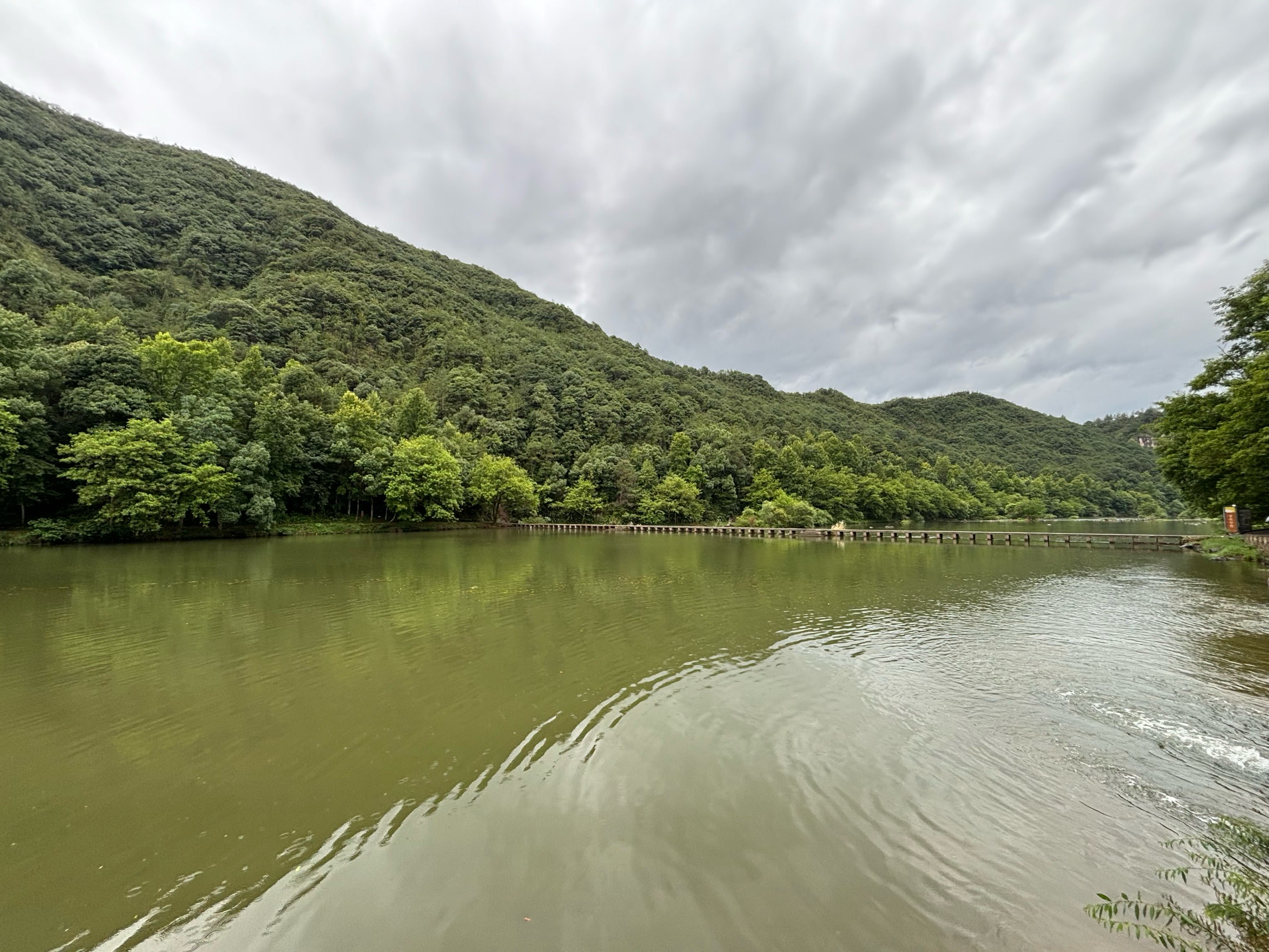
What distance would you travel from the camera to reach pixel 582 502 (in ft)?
222

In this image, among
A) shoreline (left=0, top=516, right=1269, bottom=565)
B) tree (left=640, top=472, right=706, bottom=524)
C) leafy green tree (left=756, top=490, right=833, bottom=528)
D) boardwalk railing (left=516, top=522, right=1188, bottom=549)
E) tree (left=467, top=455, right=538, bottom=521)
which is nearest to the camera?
shoreline (left=0, top=516, right=1269, bottom=565)

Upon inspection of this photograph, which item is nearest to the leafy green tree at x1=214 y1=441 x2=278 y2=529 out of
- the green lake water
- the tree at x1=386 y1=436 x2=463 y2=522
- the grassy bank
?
the grassy bank

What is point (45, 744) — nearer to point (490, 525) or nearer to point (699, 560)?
point (699, 560)

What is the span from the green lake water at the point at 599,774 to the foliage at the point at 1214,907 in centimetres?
19

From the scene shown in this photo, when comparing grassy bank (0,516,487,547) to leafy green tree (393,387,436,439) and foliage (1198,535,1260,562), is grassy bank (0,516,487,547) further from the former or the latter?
foliage (1198,535,1260,562)

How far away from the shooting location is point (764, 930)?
3426mm

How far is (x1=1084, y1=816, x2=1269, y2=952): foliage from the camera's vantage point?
3.34m

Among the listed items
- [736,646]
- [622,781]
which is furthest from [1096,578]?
[622,781]

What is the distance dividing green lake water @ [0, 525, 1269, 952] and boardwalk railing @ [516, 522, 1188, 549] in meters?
30.9

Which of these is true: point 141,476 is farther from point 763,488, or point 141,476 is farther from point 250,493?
point 763,488

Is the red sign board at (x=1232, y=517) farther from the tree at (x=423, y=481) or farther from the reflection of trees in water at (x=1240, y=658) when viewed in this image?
the tree at (x=423, y=481)

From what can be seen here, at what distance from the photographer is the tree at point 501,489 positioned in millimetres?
59844

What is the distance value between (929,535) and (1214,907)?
4593 cm

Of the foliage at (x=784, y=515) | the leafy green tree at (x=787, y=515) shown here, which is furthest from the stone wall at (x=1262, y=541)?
the leafy green tree at (x=787, y=515)
